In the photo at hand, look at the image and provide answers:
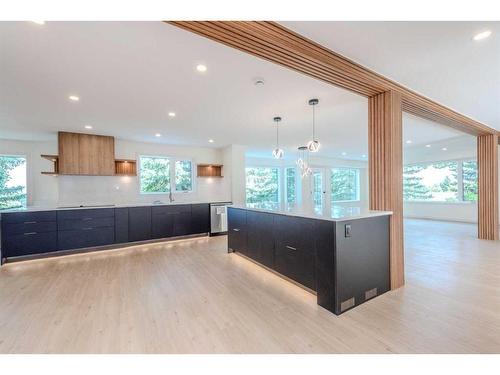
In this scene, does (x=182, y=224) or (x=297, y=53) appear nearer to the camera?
(x=297, y=53)

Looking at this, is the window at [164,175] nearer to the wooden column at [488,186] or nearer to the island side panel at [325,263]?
the island side panel at [325,263]

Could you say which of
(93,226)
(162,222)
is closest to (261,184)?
(162,222)

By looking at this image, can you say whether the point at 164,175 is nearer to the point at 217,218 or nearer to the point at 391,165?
the point at 217,218

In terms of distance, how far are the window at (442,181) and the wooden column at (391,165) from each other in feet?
23.1

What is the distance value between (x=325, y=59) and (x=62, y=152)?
5.33 m

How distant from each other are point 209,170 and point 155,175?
150 centimetres

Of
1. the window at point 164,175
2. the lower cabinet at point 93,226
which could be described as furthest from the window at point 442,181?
the window at point 164,175

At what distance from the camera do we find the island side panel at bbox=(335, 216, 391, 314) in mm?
2172

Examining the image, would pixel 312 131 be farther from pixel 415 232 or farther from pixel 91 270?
pixel 91 270

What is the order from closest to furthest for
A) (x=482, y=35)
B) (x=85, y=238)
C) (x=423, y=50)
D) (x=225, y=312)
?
(x=482, y=35) → (x=423, y=50) → (x=225, y=312) → (x=85, y=238)

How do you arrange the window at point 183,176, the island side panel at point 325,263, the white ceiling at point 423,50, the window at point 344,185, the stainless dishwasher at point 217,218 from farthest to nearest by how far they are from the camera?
1. the window at point 344,185
2. the window at point 183,176
3. the stainless dishwasher at point 217,218
4. the island side panel at point 325,263
5. the white ceiling at point 423,50

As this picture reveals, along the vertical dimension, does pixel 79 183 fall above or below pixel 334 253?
above

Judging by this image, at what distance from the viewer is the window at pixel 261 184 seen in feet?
28.1

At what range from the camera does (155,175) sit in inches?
235
